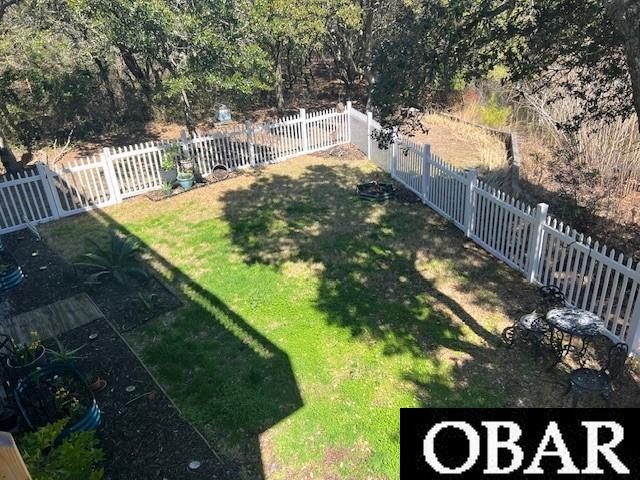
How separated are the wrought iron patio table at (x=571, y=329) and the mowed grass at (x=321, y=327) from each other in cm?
38

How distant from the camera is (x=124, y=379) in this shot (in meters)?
5.22

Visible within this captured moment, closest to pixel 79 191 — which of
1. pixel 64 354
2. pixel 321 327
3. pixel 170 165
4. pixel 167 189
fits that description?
pixel 167 189

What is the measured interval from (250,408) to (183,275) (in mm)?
3180

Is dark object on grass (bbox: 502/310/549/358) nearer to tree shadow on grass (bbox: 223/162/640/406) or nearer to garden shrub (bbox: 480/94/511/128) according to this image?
tree shadow on grass (bbox: 223/162/640/406)

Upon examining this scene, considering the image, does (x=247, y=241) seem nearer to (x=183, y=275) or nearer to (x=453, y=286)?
(x=183, y=275)

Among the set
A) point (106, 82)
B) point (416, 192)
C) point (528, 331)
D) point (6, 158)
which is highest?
point (106, 82)

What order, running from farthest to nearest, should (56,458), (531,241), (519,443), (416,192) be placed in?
(416,192) → (531,241) → (519,443) → (56,458)

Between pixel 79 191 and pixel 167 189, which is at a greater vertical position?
pixel 79 191

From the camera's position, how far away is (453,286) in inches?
266

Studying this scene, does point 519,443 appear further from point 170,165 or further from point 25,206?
point 25,206

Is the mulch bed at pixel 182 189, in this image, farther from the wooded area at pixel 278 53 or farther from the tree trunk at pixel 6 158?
the tree trunk at pixel 6 158

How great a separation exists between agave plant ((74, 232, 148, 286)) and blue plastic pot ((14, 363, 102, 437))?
2591 millimetres

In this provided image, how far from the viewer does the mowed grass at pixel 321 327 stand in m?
4.53

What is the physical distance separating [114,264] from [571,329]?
6.33m
